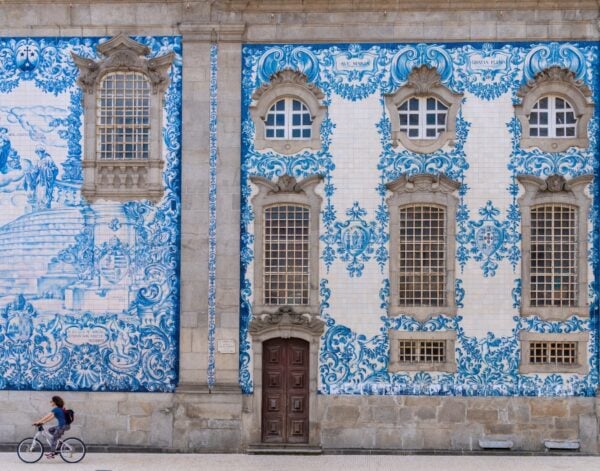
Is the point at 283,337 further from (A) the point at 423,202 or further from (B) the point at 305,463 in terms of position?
(A) the point at 423,202

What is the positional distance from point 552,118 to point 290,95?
524cm

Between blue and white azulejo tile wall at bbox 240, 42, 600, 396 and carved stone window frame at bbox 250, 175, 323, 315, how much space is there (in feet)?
0.52

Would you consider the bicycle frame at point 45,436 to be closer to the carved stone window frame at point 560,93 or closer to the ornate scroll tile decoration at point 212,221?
the ornate scroll tile decoration at point 212,221

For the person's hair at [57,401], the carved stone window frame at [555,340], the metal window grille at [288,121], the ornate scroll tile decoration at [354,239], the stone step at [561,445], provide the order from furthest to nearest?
the metal window grille at [288,121] < the ornate scroll tile decoration at [354,239] < the carved stone window frame at [555,340] < the stone step at [561,445] < the person's hair at [57,401]

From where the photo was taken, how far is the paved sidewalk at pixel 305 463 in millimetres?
18500

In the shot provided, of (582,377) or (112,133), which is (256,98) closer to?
(112,133)

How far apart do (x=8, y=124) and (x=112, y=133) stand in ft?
6.90

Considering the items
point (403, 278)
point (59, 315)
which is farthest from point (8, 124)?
point (403, 278)

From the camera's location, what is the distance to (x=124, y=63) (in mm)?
20656

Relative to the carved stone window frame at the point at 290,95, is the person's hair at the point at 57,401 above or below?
below

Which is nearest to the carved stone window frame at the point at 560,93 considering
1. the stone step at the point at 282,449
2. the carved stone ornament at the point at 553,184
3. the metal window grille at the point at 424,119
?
the carved stone ornament at the point at 553,184

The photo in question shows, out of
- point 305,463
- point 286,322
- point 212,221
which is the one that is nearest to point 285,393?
point 286,322

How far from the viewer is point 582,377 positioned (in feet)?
66.2

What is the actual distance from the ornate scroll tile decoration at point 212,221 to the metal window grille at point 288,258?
103cm
